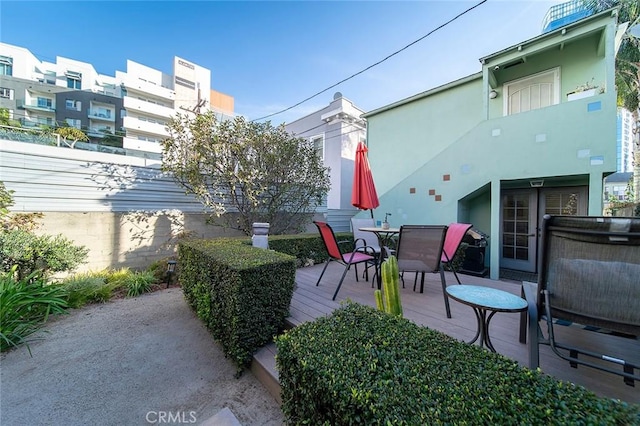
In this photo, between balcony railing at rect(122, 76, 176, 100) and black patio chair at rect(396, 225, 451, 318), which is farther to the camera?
balcony railing at rect(122, 76, 176, 100)

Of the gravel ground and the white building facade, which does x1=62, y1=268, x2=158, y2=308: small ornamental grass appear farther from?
the white building facade

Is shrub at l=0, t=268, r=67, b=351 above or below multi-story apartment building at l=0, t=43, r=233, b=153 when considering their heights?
below

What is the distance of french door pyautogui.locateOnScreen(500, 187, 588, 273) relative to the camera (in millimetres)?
5535

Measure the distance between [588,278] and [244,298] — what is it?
2617 millimetres

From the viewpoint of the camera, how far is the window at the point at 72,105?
2839 centimetres

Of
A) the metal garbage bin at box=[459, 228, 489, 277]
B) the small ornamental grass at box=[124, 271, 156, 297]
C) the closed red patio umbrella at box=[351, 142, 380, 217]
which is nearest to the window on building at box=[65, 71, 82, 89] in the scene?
the small ornamental grass at box=[124, 271, 156, 297]

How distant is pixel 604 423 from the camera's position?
2.63 feet

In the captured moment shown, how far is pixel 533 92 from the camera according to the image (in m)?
6.12

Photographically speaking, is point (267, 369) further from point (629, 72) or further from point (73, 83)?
point (73, 83)

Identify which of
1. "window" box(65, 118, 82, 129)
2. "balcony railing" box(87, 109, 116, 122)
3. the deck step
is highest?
"balcony railing" box(87, 109, 116, 122)

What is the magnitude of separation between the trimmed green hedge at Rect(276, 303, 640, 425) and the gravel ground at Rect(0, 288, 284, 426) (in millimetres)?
1044

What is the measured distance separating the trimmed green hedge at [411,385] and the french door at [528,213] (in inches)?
242

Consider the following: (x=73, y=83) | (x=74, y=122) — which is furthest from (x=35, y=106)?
(x=73, y=83)

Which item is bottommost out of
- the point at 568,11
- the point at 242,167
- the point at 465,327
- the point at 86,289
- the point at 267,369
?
the point at 267,369
